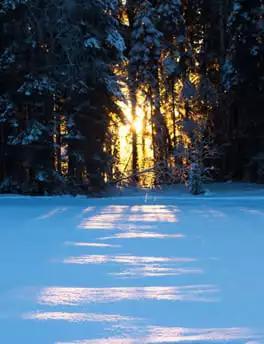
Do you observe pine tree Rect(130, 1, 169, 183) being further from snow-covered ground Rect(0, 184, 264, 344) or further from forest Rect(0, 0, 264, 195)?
snow-covered ground Rect(0, 184, 264, 344)

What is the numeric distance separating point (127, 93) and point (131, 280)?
1934 cm

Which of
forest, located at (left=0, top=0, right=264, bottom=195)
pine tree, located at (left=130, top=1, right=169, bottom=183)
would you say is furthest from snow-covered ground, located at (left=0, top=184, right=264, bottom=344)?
pine tree, located at (left=130, top=1, right=169, bottom=183)

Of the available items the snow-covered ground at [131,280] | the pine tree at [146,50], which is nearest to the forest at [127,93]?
the pine tree at [146,50]

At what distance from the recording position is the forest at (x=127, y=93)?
2073 cm

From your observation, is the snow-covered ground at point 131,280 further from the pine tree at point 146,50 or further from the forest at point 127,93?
the pine tree at point 146,50

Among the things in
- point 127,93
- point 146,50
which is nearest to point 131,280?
point 127,93

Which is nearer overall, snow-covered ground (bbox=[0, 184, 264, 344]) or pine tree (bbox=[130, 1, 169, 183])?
snow-covered ground (bbox=[0, 184, 264, 344])

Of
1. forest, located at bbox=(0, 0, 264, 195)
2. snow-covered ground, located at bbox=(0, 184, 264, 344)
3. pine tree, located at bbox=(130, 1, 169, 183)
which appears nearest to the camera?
snow-covered ground, located at bbox=(0, 184, 264, 344)

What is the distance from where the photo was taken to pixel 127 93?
25656 mm

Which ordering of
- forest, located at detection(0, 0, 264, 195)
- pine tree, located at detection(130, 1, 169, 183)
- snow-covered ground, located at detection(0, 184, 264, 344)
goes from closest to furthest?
snow-covered ground, located at detection(0, 184, 264, 344) → forest, located at detection(0, 0, 264, 195) → pine tree, located at detection(130, 1, 169, 183)

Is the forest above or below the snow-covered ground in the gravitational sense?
above

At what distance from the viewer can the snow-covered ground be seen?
5.04m

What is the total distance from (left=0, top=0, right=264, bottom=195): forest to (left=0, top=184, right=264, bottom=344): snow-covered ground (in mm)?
8890

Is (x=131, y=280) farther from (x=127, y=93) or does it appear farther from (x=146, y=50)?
(x=146, y=50)
